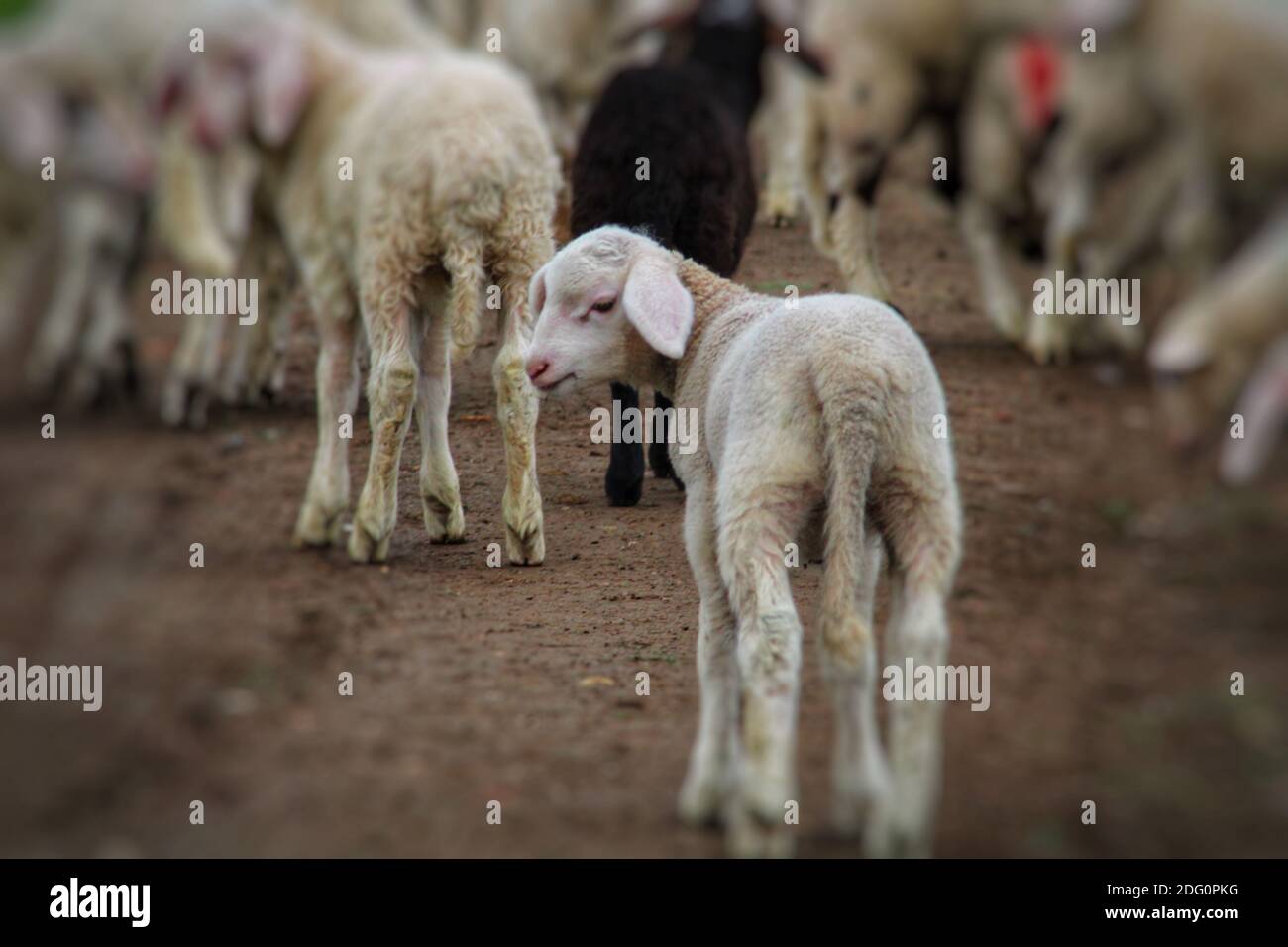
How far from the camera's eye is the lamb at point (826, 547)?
13.0ft

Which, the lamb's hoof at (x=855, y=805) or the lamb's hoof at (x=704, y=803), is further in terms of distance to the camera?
the lamb's hoof at (x=704, y=803)

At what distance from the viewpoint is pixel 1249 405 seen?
11.3ft

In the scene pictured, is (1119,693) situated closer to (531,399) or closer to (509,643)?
(509,643)

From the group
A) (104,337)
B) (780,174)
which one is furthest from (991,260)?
(780,174)

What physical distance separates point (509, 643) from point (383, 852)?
6.41 ft

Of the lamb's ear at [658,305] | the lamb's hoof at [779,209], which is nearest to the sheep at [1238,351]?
the lamb's ear at [658,305]

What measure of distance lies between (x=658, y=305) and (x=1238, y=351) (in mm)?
1721

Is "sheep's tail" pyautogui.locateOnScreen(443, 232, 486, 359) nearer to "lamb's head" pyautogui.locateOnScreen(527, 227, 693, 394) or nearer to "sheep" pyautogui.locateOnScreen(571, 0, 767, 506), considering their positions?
"sheep" pyautogui.locateOnScreen(571, 0, 767, 506)

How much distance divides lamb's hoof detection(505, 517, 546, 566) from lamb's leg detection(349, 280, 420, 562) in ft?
2.37

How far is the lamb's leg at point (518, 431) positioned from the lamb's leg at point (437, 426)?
0.19m

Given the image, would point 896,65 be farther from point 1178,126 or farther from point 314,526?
point 314,526

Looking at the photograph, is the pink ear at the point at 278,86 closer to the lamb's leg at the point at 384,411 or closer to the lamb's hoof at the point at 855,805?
the lamb's leg at the point at 384,411

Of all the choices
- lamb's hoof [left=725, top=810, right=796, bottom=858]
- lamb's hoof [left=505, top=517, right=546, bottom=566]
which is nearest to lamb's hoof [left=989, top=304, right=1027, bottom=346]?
lamb's hoof [left=725, top=810, right=796, bottom=858]

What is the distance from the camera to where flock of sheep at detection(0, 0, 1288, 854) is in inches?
139
